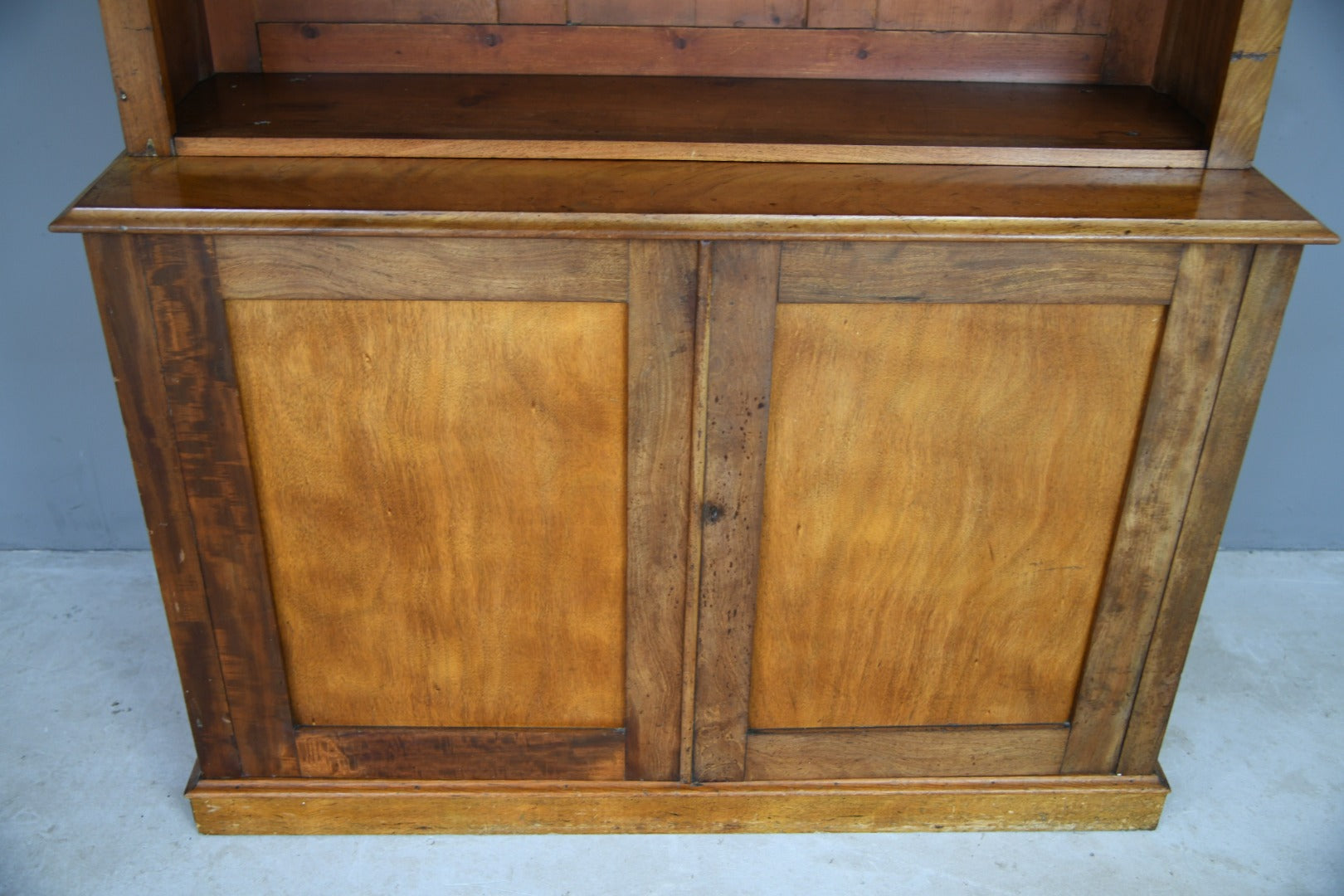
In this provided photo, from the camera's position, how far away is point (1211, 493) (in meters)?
1.84

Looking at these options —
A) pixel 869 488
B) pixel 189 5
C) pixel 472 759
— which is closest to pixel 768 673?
pixel 869 488

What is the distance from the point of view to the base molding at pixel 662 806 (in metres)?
2.04

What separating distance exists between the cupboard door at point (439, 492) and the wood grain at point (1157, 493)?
679 millimetres

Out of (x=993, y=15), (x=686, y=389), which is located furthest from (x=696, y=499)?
(x=993, y=15)

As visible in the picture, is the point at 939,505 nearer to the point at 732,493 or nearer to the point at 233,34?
the point at 732,493

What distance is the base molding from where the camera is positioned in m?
2.04

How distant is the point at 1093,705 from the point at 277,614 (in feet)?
4.37

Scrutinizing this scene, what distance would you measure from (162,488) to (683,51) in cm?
110

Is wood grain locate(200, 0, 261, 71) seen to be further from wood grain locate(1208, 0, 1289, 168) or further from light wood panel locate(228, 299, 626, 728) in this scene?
wood grain locate(1208, 0, 1289, 168)

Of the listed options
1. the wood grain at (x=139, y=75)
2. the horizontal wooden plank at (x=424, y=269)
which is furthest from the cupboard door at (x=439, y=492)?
the wood grain at (x=139, y=75)

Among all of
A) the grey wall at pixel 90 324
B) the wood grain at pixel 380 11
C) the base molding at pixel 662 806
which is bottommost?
the base molding at pixel 662 806

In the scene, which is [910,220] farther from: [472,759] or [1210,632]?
[1210,632]

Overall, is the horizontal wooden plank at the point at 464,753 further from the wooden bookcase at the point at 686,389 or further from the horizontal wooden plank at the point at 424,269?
the horizontal wooden plank at the point at 424,269

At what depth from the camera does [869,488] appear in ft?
5.98
